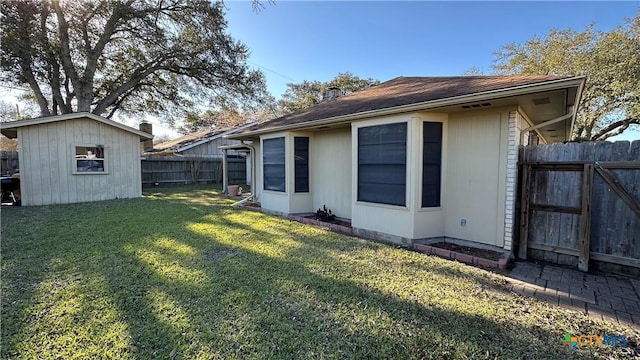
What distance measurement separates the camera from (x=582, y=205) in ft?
12.7

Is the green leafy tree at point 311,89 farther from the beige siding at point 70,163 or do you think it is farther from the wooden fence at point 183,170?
the beige siding at point 70,163

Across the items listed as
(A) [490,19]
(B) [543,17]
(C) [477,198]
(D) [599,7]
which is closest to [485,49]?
(B) [543,17]

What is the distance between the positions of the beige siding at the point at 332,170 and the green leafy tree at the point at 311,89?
18.5 meters

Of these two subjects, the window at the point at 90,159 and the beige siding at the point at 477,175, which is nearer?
the beige siding at the point at 477,175

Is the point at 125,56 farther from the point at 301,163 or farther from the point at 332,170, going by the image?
the point at 332,170

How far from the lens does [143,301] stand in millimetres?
2814

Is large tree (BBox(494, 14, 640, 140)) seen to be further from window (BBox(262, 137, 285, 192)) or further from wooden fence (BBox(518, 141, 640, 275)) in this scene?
window (BBox(262, 137, 285, 192))

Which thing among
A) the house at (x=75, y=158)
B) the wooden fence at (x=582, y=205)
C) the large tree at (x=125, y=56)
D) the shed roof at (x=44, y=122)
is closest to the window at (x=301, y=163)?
the wooden fence at (x=582, y=205)

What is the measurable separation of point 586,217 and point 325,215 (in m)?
4.70

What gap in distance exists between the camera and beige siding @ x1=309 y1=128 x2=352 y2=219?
21.5 feet

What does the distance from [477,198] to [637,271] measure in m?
2.00

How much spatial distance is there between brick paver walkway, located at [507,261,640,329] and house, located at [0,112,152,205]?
A: 1183 centimetres

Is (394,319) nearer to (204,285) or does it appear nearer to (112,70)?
(204,285)

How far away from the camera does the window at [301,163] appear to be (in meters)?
7.20
